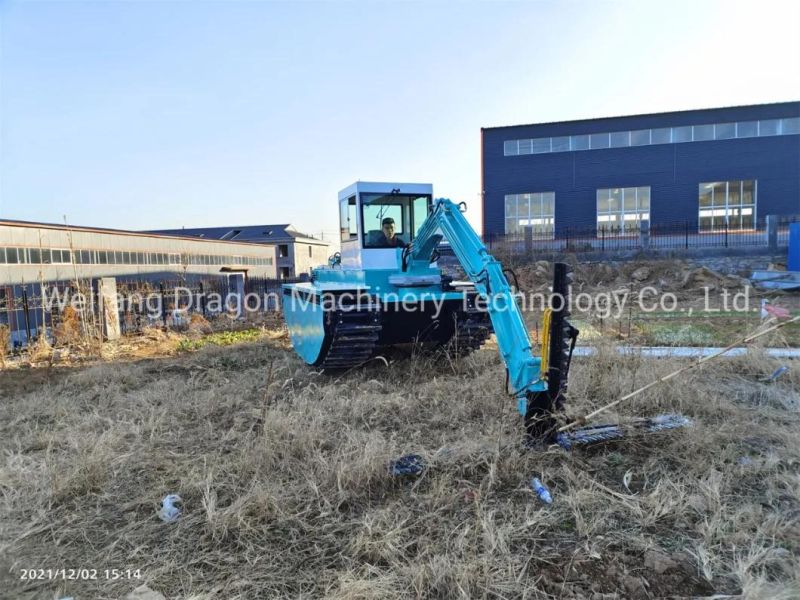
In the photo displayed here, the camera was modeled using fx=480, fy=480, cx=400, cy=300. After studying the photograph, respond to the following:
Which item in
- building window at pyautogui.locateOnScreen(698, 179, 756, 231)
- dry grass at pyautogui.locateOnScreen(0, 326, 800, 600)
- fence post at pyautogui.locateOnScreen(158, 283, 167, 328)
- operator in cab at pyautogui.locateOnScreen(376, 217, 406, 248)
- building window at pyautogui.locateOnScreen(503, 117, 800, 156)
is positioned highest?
building window at pyautogui.locateOnScreen(503, 117, 800, 156)

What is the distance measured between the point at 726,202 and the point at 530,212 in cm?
985

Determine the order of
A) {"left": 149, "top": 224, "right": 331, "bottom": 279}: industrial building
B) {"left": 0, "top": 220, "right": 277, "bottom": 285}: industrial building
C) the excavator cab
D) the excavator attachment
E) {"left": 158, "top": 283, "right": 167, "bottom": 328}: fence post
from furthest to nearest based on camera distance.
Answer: {"left": 149, "top": 224, "right": 331, "bottom": 279}: industrial building < {"left": 0, "top": 220, "right": 277, "bottom": 285}: industrial building < {"left": 158, "top": 283, "right": 167, "bottom": 328}: fence post < the excavator cab < the excavator attachment

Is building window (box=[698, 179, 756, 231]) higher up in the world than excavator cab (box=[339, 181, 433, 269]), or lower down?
higher up

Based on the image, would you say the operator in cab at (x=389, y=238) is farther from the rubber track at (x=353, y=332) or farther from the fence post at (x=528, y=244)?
the fence post at (x=528, y=244)

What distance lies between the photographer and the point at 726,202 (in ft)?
81.7

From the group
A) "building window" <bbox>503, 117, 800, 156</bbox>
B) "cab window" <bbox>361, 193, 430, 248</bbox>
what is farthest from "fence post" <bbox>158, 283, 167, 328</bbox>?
"building window" <bbox>503, 117, 800, 156</bbox>

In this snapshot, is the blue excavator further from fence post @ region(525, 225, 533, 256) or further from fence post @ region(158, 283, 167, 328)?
fence post @ region(525, 225, 533, 256)

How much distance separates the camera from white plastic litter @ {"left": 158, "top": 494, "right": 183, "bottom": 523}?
2.99m

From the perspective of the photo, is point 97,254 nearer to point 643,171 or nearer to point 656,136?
point 643,171

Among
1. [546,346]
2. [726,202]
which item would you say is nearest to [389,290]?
[546,346]

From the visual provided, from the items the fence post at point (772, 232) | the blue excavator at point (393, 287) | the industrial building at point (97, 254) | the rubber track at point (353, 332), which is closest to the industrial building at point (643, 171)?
the fence post at point (772, 232)

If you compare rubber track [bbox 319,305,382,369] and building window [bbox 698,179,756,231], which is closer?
rubber track [bbox 319,305,382,369]

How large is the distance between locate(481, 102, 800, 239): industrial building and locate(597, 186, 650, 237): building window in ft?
0.16

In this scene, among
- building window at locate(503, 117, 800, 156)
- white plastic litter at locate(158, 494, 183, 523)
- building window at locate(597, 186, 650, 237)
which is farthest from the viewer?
building window at locate(597, 186, 650, 237)
